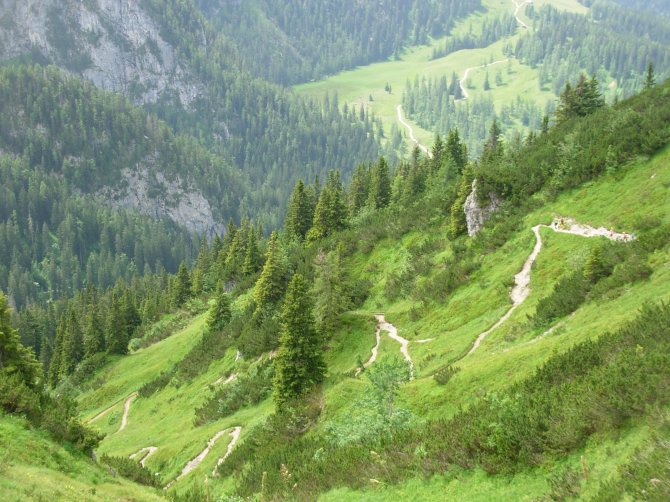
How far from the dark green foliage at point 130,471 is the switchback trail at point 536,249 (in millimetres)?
21686

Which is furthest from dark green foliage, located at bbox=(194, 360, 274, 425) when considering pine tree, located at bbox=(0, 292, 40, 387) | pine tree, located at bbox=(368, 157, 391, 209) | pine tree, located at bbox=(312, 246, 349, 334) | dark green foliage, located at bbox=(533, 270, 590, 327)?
pine tree, located at bbox=(368, 157, 391, 209)

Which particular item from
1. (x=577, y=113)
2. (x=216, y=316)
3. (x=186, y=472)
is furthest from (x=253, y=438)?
(x=577, y=113)

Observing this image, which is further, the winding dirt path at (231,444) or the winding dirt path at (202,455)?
the winding dirt path at (202,455)

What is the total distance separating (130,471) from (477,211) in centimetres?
4134

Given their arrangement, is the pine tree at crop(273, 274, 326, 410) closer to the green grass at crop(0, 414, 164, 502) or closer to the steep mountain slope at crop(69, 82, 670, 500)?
the steep mountain slope at crop(69, 82, 670, 500)

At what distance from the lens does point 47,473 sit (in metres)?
22.1

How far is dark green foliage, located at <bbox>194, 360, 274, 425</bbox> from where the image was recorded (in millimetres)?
49312

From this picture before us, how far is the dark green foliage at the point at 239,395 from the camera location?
162 feet

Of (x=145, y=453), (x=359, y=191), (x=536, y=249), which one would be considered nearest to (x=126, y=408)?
(x=145, y=453)

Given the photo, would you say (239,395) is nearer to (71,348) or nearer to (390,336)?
(390,336)

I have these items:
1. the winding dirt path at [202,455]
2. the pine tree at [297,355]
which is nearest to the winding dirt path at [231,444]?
Result: the winding dirt path at [202,455]

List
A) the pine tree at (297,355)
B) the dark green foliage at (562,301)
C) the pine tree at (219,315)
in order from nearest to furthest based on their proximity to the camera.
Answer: the dark green foliage at (562,301) < the pine tree at (297,355) < the pine tree at (219,315)

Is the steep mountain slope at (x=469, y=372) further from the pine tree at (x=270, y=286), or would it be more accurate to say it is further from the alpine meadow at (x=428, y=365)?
the pine tree at (x=270, y=286)

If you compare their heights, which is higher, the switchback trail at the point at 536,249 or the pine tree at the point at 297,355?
the switchback trail at the point at 536,249
